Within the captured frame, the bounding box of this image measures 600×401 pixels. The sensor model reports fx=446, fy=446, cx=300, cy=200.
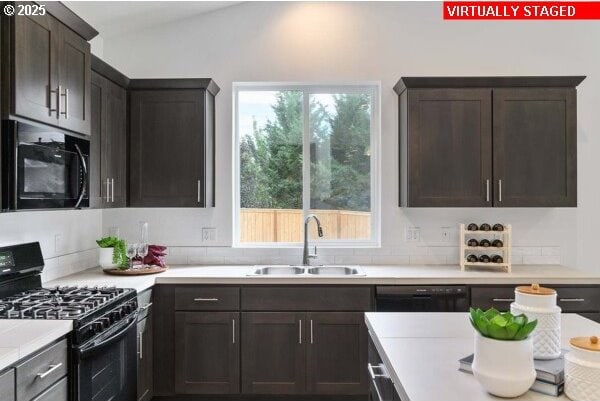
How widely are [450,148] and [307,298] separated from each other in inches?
57.9

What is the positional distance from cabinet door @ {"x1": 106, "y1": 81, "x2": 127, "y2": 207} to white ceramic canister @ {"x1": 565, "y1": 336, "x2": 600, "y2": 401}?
275 cm

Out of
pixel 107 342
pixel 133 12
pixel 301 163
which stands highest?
pixel 133 12

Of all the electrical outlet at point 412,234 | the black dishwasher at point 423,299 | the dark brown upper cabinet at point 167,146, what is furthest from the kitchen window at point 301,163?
the black dishwasher at point 423,299

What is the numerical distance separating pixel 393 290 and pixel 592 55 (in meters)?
2.52

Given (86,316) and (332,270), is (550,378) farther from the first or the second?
(332,270)

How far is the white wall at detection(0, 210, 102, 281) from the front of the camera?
8.28 feet

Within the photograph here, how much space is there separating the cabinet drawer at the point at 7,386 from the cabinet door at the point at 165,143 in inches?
72.5

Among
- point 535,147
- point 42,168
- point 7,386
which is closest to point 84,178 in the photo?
point 42,168

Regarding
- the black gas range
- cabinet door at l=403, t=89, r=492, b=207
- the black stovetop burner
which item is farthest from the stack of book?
cabinet door at l=403, t=89, r=492, b=207

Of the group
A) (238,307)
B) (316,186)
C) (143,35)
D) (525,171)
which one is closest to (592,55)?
(525,171)

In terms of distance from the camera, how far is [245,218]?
3.71m

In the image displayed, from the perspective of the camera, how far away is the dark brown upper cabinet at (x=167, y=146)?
128 inches

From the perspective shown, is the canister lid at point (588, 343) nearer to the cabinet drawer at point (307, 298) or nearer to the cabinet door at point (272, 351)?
the cabinet drawer at point (307, 298)

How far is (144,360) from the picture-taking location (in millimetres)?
2791
